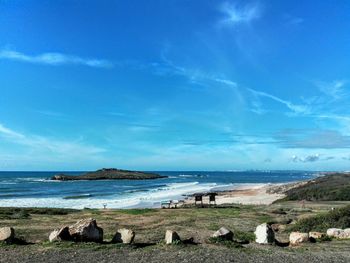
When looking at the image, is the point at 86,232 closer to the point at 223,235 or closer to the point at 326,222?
the point at 223,235

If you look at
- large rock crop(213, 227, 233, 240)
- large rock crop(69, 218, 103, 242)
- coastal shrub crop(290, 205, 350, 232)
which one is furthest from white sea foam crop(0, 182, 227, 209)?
large rock crop(213, 227, 233, 240)

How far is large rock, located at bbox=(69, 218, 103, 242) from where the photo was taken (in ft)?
65.1

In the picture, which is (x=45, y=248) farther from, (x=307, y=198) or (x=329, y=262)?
(x=307, y=198)

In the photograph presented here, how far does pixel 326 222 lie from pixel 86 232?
1469 centimetres

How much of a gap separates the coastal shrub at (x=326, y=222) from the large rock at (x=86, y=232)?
12.8m

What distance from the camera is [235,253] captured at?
58.6ft

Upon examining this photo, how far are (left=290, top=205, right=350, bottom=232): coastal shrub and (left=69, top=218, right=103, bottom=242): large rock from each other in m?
12.8

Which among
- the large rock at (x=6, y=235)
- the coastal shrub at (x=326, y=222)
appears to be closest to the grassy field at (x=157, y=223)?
the coastal shrub at (x=326, y=222)

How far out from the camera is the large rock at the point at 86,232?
781 inches

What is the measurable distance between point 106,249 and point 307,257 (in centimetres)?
775

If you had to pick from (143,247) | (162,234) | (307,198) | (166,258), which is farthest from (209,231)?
(307,198)

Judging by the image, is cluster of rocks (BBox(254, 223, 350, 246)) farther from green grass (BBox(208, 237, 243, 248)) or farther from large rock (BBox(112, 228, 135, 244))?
large rock (BBox(112, 228, 135, 244))

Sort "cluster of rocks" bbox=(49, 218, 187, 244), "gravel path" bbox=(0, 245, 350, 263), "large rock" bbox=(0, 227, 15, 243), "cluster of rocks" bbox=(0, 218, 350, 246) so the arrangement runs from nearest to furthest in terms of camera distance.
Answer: "gravel path" bbox=(0, 245, 350, 263) → "large rock" bbox=(0, 227, 15, 243) → "cluster of rocks" bbox=(0, 218, 350, 246) → "cluster of rocks" bbox=(49, 218, 187, 244)

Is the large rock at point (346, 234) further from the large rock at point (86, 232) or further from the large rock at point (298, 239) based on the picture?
the large rock at point (86, 232)
